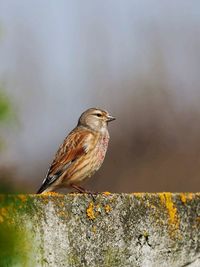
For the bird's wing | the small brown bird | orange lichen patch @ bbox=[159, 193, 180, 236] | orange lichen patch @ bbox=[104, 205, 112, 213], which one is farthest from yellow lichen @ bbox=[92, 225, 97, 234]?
the bird's wing

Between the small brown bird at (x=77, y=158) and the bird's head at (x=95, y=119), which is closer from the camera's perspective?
the small brown bird at (x=77, y=158)

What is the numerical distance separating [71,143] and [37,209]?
3490 millimetres

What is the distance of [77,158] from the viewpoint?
6012mm

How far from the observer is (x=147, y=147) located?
1179 cm

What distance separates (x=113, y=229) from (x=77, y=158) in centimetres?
304

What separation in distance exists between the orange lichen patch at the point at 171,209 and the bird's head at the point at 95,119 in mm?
3145

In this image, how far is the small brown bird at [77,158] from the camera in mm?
5793

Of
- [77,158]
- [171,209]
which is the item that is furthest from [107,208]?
[77,158]

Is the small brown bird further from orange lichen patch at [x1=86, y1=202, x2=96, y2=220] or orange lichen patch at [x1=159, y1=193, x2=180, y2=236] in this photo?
orange lichen patch at [x1=86, y1=202, x2=96, y2=220]

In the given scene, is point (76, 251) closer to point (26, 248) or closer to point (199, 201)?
point (199, 201)

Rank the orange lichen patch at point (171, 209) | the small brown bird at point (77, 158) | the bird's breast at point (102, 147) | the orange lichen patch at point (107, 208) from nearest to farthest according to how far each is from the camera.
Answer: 1. the orange lichen patch at point (107, 208)
2. the orange lichen patch at point (171, 209)
3. the small brown bird at point (77, 158)
4. the bird's breast at point (102, 147)

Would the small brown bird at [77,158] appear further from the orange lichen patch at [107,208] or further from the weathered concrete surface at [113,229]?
the orange lichen patch at [107,208]

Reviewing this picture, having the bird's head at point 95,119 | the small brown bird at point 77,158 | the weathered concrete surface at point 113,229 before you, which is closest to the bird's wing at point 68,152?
the small brown bird at point 77,158

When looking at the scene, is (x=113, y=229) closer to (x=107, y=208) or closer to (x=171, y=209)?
(x=107, y=208)
